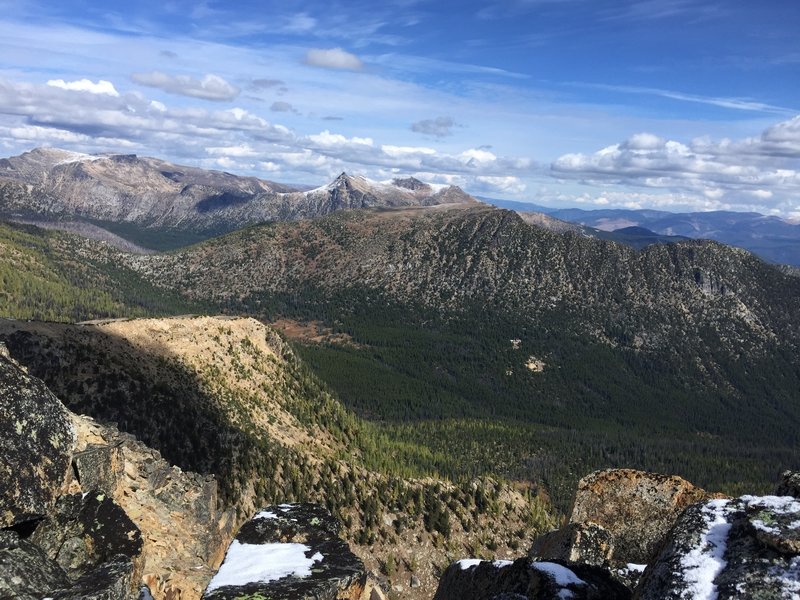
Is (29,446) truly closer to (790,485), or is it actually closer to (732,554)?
(732,554)

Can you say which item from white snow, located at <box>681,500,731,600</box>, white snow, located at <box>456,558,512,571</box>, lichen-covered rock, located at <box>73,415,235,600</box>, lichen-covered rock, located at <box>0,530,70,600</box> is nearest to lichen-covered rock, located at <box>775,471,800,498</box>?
white snow, located at <box>681,500,731,600</box>

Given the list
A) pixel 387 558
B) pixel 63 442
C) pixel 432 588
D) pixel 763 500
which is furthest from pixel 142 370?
pixel 763 500

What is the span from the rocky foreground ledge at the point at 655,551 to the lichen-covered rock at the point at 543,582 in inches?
1.3

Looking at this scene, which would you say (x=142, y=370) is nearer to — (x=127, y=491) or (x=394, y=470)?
(x=394, y=470)

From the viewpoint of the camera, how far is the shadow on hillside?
91.9m

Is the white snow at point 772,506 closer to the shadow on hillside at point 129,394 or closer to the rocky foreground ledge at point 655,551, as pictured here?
the rocky foreground ledge at point 655,551

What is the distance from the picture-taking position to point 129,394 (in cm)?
9812

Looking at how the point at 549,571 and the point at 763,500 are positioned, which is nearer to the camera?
the point at 763,500

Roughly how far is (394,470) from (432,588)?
59071 mm

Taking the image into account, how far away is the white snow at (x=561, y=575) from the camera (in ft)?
58.1

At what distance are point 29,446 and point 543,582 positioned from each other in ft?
55.2

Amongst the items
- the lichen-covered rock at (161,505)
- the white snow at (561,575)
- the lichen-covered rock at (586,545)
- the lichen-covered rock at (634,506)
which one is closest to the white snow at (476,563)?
the lichen-covered rock at (586,545)

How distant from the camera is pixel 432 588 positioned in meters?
83.1

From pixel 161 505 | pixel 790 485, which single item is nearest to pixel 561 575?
pixel 790 485
